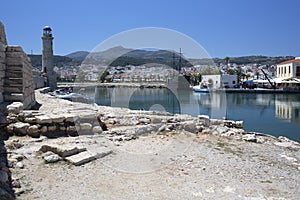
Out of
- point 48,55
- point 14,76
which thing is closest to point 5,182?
point 14,76

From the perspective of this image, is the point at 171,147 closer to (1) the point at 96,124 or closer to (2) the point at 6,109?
(1) the point at 96,124

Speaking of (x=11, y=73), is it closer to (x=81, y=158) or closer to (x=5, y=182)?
(x=81, y=158)

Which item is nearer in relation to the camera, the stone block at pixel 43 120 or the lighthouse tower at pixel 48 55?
the stone block at pixel 43 120

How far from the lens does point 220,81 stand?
54.6 meters

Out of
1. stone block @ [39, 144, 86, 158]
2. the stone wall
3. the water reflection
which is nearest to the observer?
stone block @ [39, 144, 86, 158]

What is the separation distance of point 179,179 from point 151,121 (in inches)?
179

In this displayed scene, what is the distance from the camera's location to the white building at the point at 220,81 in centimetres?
5466

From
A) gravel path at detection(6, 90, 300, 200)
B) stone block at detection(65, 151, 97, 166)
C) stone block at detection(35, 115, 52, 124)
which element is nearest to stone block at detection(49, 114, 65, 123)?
stone block at detection(35, 115, 52, 124)

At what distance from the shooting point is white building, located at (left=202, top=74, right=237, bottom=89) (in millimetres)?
54656

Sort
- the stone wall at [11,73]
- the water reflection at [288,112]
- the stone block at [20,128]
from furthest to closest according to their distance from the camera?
1. the water reflection at [288,112]
2. the stone wall at [11,73]
3. the stone block at [20,128]

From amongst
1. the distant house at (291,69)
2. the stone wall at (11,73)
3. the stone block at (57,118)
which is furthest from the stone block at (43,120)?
the distant house at (291,69)

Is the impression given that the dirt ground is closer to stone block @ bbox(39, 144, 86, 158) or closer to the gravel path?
the gravel path

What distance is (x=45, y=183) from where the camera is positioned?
424 centimetres

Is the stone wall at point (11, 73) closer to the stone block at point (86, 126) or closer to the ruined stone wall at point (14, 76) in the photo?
the ruined stone wall at point (14, 76)
